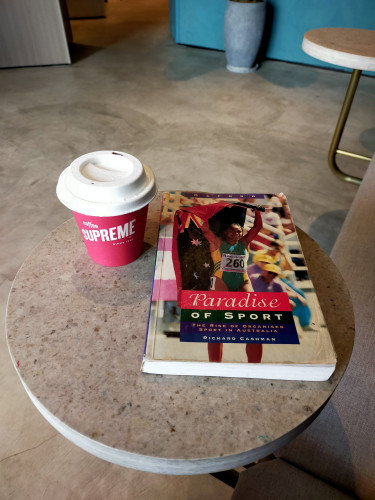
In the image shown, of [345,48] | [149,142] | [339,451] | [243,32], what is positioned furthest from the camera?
[243,32]

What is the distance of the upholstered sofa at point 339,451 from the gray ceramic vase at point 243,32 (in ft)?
9.38

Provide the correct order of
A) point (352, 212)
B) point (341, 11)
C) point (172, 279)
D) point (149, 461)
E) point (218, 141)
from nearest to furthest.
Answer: point (149, 461) → point (172, 279) → point (352, 212) → point (218, 141) → point (341, 11)

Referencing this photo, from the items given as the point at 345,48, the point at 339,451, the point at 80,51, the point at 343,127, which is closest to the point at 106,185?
the point at 339,451

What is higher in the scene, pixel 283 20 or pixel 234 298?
pixel 234 298

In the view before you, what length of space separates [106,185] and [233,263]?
0.73ft

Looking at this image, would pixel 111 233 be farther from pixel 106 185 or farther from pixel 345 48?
pixel 345 48

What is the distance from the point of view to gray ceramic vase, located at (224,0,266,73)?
117 inches

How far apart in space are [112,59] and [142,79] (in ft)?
2.04

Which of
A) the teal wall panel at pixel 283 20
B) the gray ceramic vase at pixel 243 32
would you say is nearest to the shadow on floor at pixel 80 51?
the teal wall panel at pixel 283 20

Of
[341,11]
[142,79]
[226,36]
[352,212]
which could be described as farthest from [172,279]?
[341,11]

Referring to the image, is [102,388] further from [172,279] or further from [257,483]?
[257,483]

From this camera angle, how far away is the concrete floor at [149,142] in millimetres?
943

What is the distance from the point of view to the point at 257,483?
0.62 m

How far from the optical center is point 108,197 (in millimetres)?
510
